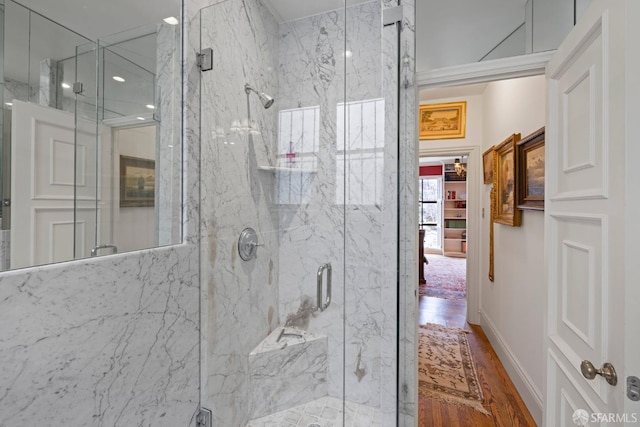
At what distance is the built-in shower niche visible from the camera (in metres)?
1.60

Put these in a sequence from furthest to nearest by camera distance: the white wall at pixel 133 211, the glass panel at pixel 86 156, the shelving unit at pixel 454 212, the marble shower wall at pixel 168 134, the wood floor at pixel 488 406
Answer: the shelving unit at pixel 454 212 < the wood floor at pixel 488 406 < the marble shower wall at pixel 168 134 < the white wall at pixel 133 211 < the glass panel at pixel 86 156

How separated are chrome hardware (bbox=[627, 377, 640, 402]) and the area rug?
157 centimetres

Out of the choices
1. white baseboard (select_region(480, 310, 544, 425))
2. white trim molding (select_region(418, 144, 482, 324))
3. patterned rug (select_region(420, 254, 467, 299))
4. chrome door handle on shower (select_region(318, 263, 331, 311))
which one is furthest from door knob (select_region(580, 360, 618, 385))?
patterned rug (select_region(420, 254, 467, 299))

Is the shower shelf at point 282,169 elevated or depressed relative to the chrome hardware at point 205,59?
depressed

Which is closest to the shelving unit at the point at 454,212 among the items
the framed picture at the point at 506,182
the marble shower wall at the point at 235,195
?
the framed picture at the point at 506,182

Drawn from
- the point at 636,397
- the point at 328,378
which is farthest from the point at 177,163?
the point at 636,397

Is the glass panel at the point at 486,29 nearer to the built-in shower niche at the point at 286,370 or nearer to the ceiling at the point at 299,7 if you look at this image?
the ceiling at the point at 299,7

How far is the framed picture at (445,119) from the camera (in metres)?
3.48

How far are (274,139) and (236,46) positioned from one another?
1.69ft

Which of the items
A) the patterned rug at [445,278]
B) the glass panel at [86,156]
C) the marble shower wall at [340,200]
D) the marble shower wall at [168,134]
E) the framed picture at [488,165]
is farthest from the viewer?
the patterned rug at [445,278]

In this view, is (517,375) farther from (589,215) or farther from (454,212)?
(454,212)

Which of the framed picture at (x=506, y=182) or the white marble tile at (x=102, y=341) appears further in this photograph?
the framed picture at (x=506, y=182)

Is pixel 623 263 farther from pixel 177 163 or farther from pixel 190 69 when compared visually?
pixel 190 69

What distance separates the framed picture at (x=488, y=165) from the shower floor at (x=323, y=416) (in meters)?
2.59
